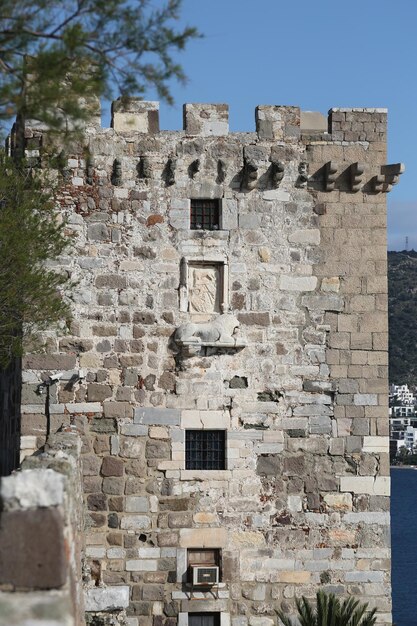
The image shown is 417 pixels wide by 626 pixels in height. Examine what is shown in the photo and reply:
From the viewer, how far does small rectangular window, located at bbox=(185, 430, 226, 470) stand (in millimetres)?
13359

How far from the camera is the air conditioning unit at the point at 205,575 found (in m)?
13.1

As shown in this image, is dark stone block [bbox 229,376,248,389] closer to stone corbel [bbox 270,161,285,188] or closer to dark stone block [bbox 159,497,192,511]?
dark stone block [bbox 159,497,192,511]

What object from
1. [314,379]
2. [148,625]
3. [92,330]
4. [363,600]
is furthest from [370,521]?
[92,330]

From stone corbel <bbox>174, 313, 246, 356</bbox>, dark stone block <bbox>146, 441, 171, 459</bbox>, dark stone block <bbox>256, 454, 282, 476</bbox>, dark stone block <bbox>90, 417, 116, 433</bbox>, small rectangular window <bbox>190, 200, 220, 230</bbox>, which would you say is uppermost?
small rectangular window <bbox>190, 200, 220, 230</bbox>

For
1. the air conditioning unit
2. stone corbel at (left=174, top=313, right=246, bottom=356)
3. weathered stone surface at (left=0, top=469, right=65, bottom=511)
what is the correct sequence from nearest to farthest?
weathered stone surface at (left=0, top=469, right=65, bottom=511) < the air conditioning unit < stone corbel at (left=174, top=313, right=246, bottom=356)

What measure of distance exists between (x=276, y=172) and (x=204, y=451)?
320 cm

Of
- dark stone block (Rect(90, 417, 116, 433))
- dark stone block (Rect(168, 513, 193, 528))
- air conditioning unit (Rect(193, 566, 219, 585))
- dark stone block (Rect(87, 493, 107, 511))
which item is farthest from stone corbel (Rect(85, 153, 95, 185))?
air conditioning unit (Rect(193, 566, 219, 585))

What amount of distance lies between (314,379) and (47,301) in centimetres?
310

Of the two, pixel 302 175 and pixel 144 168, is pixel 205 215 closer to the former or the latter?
pixel 144 168

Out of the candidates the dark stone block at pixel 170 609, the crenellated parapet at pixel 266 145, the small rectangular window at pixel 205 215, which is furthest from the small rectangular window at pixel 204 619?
the crenellated parapet at pixel 266 145

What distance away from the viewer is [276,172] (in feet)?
44.8

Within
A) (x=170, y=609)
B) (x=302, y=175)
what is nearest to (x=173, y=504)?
(x=170, y=609)

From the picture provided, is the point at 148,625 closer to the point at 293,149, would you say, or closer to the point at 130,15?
the point at 293,149

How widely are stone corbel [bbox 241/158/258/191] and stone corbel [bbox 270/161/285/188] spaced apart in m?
0.20
